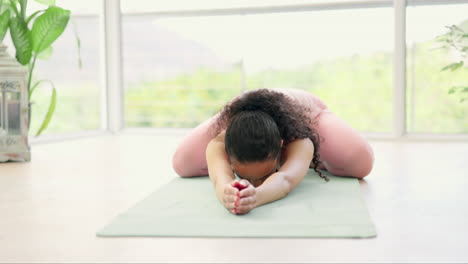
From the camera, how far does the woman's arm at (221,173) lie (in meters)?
1.68

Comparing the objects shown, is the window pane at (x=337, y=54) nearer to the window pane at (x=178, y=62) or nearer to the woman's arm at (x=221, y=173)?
the window pane at (x=178, y=62)

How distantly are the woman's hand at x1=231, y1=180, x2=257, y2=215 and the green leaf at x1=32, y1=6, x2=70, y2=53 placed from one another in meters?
2.42

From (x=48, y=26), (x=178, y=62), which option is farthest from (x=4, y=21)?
(x=178, y=62)

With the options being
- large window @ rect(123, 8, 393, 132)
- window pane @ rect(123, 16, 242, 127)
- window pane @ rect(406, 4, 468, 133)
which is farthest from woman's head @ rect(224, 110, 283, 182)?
window pane @ rect(123, 16, 242, 127)

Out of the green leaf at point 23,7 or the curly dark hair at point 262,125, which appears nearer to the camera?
the curly dark hair at point 262,125

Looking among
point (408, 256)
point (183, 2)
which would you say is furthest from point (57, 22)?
point (408, 256)

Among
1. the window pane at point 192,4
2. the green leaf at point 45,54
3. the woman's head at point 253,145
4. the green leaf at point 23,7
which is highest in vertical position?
the window pane at point 192,4

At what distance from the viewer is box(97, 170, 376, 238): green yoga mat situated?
1.53 metres

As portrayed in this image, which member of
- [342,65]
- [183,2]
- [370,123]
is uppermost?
[183,2]

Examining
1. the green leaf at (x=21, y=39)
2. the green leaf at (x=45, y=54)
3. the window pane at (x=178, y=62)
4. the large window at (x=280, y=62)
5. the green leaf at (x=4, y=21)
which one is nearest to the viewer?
the green leaf at (x=4, y=21)

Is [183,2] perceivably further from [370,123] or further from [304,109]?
[370,123]

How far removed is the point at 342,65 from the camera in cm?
674

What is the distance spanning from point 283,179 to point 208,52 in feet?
18.8

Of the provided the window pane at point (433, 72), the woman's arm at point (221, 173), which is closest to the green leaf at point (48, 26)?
the woman's arm at point (221, 173)
